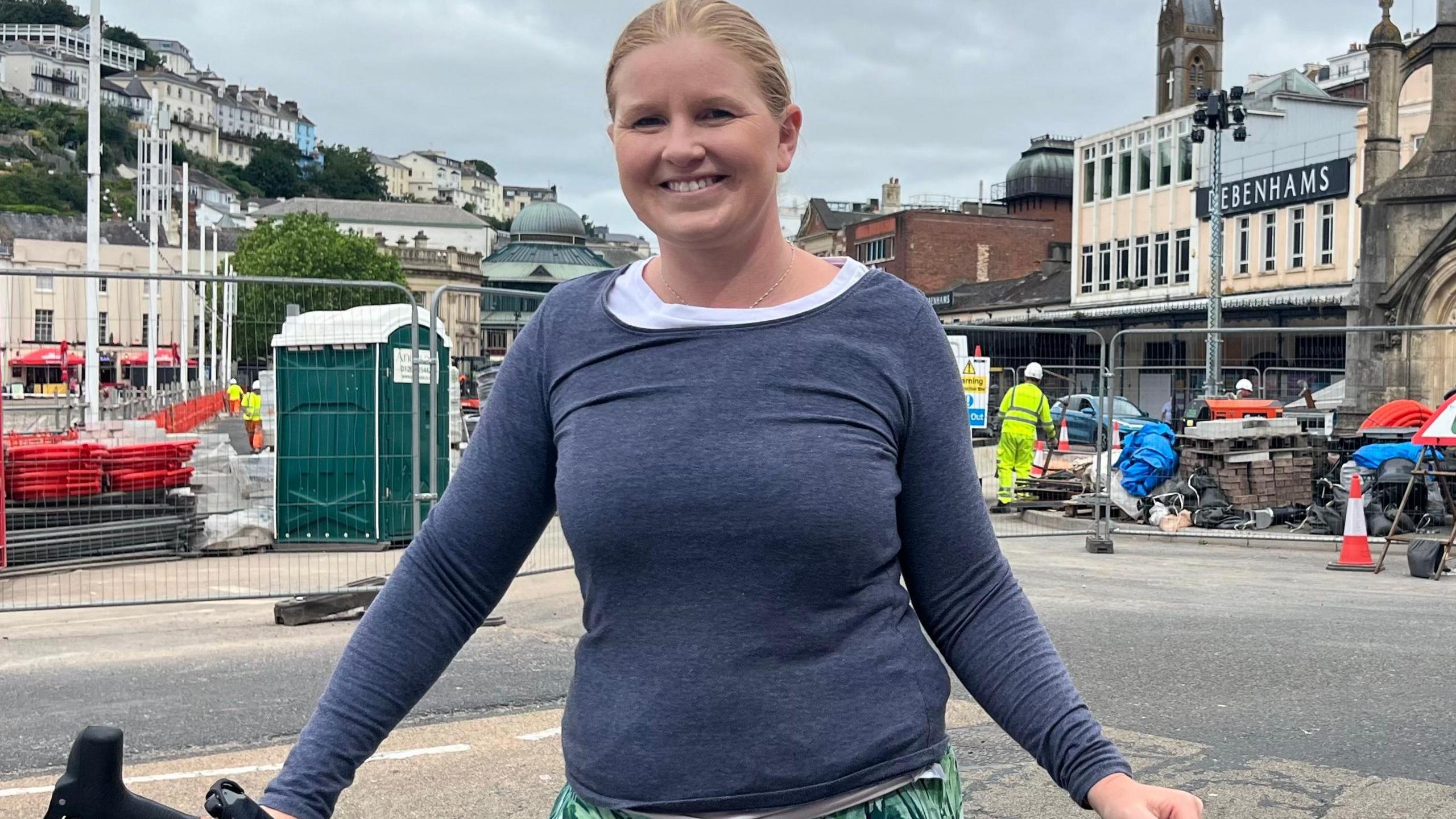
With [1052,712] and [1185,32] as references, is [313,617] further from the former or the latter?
[1185,32]

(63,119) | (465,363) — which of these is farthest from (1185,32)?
(63,119)

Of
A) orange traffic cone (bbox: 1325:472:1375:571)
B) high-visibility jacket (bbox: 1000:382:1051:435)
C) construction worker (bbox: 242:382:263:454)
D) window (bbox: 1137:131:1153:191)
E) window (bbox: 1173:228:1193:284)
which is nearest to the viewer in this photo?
orange traffic cone (bbox: 1325:472:1375:571)

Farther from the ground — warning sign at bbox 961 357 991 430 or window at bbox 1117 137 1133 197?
window at bbox 1117 137 1133 197

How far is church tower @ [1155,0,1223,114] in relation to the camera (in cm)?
7719

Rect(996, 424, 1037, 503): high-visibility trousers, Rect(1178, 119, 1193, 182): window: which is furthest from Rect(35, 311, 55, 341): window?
Rect(1178, 119, 1193, 182): window

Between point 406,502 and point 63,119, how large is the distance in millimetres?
200056

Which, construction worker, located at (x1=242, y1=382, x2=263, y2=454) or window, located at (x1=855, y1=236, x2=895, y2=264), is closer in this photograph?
construction worker, located at (x1=242, y1=382, x2=263, y2=454)

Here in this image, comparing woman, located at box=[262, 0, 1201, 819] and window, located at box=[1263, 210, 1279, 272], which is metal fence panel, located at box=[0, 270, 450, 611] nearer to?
woman, located at box=[262, 0, 1201, 819]

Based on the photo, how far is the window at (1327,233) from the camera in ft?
146

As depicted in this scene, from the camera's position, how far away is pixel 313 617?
9766mm

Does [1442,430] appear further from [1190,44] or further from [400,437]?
[1190,44]

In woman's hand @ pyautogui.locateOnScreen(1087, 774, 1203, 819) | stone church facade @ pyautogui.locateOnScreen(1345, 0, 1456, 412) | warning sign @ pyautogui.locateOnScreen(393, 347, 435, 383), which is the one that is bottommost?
woman's hand @ pyautogui.locateOnScreen(1087, 774, 1203, 819)

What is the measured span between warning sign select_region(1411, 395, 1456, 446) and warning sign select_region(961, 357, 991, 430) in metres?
4.32

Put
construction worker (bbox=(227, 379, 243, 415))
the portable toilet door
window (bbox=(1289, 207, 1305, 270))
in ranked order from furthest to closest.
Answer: window (bbox=(1289, 207, 1305, 270))
construction worker (bbox=(227, 379, 243, 415))
the portable toilet door
